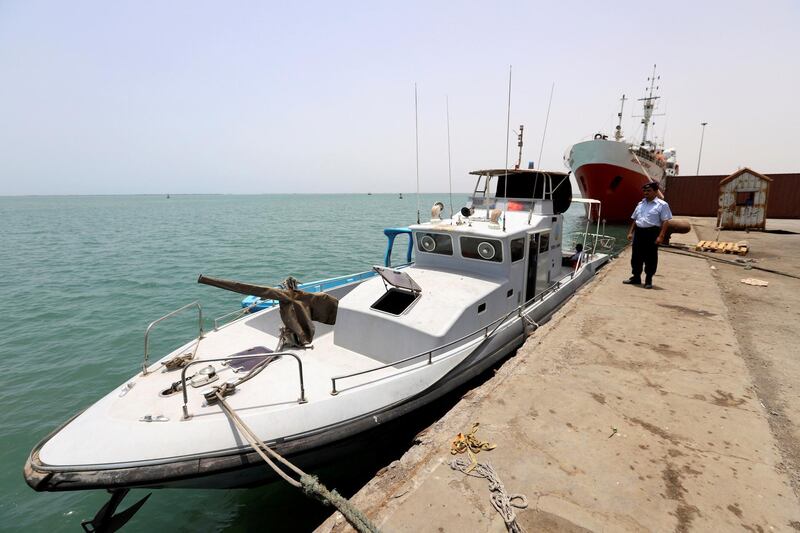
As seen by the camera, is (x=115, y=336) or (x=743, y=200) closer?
(x=115, y=336)

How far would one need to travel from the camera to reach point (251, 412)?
4.04 m

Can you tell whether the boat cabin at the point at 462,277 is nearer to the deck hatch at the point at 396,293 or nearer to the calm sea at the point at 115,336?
the deck hatch at the point at 396,293

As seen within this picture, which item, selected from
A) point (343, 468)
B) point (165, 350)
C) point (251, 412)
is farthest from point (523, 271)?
point (165, 350)

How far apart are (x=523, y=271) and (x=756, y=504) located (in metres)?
4.63

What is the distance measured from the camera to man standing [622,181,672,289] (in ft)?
24.8

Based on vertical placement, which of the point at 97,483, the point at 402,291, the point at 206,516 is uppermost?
the point at 402,291

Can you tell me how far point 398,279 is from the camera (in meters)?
5.88

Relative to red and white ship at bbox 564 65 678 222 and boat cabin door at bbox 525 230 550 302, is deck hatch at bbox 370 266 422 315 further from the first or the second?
red and white ship at bbox 564 65 678 222

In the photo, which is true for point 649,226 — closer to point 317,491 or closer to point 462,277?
point 462,277

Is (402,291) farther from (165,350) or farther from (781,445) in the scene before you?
(165,350)

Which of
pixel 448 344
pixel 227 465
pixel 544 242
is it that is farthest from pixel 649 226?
pixel 227 465

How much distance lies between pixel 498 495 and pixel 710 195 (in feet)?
118

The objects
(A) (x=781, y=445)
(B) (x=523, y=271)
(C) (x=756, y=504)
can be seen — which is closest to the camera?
(C) (x=756, y=504)

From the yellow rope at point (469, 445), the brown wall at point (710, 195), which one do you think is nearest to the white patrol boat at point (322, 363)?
the yellow rope at point (469, 445)
